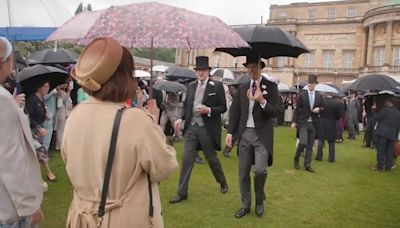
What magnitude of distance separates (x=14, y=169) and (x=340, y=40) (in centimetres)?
5695

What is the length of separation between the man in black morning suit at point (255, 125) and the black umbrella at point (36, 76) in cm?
319

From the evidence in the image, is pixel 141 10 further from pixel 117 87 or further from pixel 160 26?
pixel 117 87

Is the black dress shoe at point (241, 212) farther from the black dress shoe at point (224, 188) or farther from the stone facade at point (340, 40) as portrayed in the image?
the stone facade at point (340, 40)

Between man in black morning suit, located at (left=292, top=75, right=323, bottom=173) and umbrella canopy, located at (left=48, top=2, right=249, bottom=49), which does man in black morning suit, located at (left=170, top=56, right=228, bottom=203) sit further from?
man in black morning suit, located at (left=292, top=75, right=323, bottom=173)

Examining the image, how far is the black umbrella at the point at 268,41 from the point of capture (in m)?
4.65

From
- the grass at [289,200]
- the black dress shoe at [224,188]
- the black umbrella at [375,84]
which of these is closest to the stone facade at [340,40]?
the black umbrella at [375,84]

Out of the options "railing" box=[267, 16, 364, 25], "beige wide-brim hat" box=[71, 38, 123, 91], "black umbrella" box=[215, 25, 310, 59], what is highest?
"railing" box=[267, 16, 364, 25]

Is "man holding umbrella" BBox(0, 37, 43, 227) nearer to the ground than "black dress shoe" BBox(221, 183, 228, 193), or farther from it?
farther from it

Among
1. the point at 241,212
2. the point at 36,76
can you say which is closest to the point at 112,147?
the point at 241,212

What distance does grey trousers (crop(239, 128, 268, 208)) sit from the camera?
490 centimetres

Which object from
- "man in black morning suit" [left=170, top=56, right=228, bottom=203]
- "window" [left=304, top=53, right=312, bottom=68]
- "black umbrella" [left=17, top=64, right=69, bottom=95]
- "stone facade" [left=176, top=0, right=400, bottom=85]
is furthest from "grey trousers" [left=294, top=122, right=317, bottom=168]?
"window" [left=304, top=53, right=312, bottom=68]

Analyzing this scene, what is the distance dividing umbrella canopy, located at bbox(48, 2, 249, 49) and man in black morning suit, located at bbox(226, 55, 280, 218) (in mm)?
1658

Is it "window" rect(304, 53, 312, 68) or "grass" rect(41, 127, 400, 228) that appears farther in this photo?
"window" rect(304, 53, 312, 68)

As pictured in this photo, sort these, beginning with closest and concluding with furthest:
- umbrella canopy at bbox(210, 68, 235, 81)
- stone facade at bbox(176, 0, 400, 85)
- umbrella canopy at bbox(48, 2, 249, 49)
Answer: umbrella canopy at bbox(48, 2, 249, 49) < umbrella canopy at bbox(210, 68, 235, 81) < stone facade at bbox(176, 0, 400, 85)
